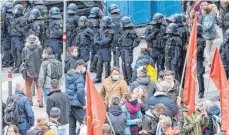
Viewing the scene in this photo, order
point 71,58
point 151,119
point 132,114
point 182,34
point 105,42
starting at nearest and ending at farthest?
point 151,119 → point 132,114 → point 71,58 → point 182,34 → point 105,42

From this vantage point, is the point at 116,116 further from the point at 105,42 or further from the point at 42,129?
the point at 105,42

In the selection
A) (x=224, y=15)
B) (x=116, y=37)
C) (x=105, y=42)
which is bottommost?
(x=105, y=42)

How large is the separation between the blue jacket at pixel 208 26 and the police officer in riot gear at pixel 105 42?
2599mm

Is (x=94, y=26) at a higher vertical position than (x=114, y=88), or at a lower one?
higher

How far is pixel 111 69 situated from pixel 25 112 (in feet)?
10.3

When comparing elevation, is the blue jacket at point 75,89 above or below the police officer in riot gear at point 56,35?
below

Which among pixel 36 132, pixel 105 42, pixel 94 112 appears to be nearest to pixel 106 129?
pixel 94 112

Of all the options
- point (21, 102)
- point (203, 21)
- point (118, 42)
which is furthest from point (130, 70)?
point (21, 102)

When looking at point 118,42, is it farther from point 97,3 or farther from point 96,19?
point 97,3

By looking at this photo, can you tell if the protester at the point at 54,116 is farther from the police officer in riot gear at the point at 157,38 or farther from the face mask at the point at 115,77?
the police officer in riot gear at the point at 157,38

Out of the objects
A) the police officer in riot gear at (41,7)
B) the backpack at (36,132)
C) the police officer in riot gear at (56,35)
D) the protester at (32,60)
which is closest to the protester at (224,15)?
the police officer in riot gear at (56,35)

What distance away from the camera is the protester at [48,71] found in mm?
23156

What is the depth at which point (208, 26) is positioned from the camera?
92.4 feet

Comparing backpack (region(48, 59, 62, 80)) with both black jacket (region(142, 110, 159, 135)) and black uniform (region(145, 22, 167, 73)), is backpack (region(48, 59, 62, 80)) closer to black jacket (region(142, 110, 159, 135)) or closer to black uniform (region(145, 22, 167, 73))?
black uniform (region(145, 22, 167, 73))
